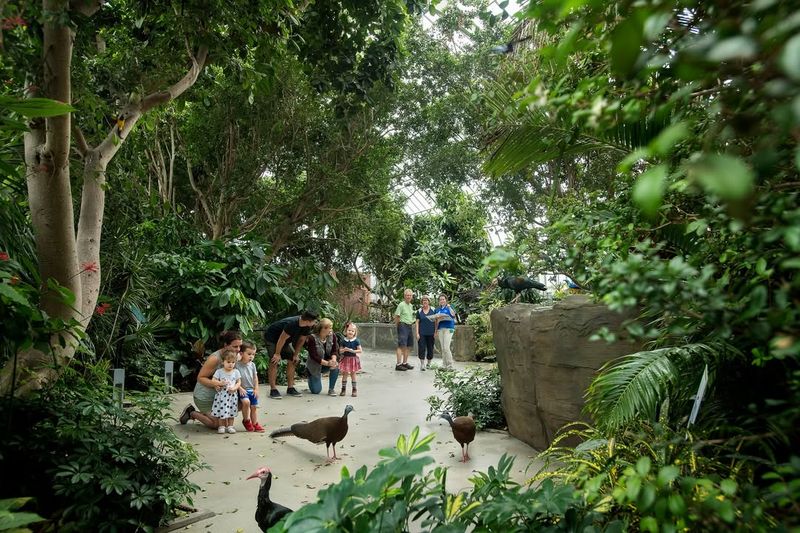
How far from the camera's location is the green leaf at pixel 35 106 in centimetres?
243

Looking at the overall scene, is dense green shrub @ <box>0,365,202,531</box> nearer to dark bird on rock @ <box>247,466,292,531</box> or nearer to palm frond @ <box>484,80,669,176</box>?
dark bird on rock @ <box>247,466,292,531</box>

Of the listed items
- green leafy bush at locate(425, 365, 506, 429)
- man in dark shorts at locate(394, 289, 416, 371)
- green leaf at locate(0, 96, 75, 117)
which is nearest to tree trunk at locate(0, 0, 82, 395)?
green leaf at locate(0, 96, 75, 117)

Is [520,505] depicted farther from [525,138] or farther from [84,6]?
[84,6]

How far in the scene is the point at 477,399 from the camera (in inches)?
241

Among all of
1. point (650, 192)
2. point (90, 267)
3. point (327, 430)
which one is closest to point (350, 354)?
point (327, 430)

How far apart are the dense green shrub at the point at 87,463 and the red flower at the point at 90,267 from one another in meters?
0.82

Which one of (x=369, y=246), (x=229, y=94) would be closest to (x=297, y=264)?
(x=229, y=94)

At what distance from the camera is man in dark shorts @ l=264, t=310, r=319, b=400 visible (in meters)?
7.89

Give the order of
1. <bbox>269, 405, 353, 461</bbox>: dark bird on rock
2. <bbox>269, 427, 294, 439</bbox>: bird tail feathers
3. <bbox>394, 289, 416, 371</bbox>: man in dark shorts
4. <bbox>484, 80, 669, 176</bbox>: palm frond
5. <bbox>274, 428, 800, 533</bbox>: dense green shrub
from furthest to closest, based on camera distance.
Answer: <bbox>394, 289, 416, 371</bbox>: man in dark shorts → <bbox>269, 427, 294, 439</bbox>: bird tail feathers → <bbox>269, 405, 353, 461</bbox>: dark bird on rock → <bbox>484, 80, 669, 176</bbox>: palm frond → <bbox>274, 428, 800, 533</bbox>: dense green shrub

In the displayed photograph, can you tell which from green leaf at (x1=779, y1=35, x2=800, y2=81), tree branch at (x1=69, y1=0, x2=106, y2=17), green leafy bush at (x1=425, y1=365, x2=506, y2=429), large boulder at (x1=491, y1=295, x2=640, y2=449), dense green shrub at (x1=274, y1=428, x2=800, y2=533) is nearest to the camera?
green leaf at (x1=779, y1=35, x2=800, y2=81)

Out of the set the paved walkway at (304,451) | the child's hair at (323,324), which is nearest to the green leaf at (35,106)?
the paved walkway at (304,451)

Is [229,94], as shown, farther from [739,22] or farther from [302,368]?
[739,22]

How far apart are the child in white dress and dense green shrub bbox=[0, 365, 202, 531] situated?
250 centimetres

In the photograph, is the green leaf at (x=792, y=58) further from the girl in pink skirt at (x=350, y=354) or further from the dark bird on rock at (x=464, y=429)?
the girl in pink skirt at (x=350, y=354)
